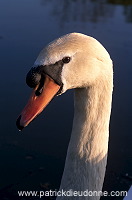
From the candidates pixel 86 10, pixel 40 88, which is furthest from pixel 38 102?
pixel 86 10

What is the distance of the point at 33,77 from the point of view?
163 cm

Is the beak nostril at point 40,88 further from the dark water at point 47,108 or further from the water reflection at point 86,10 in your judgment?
the water reflection at point 86,10

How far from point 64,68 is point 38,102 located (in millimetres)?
206

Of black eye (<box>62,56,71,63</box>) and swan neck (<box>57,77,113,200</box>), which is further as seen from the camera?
swan neck (<box>57,77,113,200</box>)

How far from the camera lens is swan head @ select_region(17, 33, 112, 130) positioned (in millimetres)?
1635

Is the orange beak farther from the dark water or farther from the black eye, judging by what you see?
the dark water

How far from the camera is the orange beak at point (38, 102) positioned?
1.71m

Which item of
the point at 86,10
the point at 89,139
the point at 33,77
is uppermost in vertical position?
the point at 86,10

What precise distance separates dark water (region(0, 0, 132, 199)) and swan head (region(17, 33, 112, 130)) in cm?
185

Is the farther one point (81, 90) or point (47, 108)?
point (47, 108)

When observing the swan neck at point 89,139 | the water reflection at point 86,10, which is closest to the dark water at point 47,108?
the water reflection at point 86,10

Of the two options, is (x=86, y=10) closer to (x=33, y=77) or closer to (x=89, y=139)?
(x=89, y=139)

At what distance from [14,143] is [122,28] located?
409 cm

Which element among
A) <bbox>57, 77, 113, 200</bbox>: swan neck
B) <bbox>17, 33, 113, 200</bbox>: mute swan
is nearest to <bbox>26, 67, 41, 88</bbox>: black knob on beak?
<bbox>17, 33, 113, 200</bbox>: mute swan
